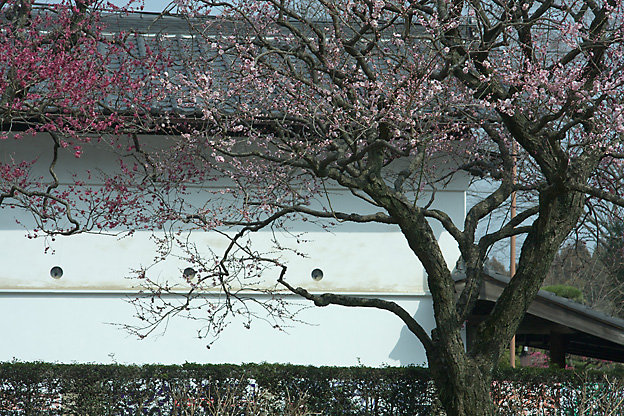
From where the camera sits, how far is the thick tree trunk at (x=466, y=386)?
6.59m

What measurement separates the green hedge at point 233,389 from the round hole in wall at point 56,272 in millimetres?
2259

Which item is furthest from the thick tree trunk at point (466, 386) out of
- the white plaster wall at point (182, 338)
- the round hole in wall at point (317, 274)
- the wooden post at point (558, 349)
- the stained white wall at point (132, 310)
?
the wooden post at point (558, 349)

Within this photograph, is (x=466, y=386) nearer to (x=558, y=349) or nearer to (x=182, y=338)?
(x=182, y=338)

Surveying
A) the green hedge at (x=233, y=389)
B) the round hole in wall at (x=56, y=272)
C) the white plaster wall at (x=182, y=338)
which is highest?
the round hole in wall at (x=56, y=272)

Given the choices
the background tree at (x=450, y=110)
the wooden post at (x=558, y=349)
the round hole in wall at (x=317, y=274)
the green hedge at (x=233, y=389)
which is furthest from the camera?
the wooden post at (x=558, y=349)

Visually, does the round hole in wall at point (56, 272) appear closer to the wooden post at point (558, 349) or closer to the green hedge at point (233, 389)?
the green hedge at point (233, 389)

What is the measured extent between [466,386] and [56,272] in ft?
19.5

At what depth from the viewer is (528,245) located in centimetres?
677

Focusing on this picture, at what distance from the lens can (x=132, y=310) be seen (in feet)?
31.8

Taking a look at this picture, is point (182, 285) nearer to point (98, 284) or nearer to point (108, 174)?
point (98, 284)

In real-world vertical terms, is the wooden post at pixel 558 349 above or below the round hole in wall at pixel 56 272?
below

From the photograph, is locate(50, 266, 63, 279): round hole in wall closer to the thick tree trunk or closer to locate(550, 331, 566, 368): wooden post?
the thick tree trunk

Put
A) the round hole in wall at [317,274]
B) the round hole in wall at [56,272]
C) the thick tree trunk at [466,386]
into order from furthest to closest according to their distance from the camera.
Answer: the round hole in wall at [317,274], the round hole in wall at [56,272], the thick tree trunk at [466,386]

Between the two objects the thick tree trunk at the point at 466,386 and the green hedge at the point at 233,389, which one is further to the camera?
the green hedge at the point at 233,389
